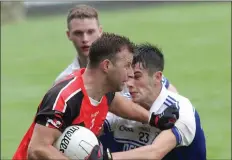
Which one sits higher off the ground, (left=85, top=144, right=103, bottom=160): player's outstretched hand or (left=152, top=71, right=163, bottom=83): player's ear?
(left=152, top=71, right=163, bottom=83): player's ear

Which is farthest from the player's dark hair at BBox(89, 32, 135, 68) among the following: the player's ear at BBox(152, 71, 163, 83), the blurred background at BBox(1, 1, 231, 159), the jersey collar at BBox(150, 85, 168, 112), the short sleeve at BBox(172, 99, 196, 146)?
the blurred background at BBox(1, 1, 231, 159)

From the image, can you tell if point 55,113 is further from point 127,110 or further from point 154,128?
point 154,128

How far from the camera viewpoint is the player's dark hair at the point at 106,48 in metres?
5.52

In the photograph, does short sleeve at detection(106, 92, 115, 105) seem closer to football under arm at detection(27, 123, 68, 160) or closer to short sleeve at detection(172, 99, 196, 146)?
short sleeve at detection(172, 99, 196, 146)

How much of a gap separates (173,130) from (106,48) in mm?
773

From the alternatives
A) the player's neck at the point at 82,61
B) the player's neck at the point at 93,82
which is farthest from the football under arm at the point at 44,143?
the player's neck at the point at 82,61

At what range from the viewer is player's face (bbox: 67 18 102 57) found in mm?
7509

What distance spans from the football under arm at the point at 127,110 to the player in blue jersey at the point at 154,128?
0.21 ft

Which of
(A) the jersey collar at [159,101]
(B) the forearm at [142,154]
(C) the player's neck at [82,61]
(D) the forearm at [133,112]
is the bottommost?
(B) the forearm at [142,154]

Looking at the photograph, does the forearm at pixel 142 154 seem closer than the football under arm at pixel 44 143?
No

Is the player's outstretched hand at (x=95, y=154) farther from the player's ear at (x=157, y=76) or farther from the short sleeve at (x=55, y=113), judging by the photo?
the player's ear at (x=157, y=76)

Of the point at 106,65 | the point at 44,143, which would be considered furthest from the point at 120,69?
the point at 44,143

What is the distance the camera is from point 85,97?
18.1 feet

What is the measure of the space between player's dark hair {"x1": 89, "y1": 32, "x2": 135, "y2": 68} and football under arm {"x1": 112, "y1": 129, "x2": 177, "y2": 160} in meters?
0.65
